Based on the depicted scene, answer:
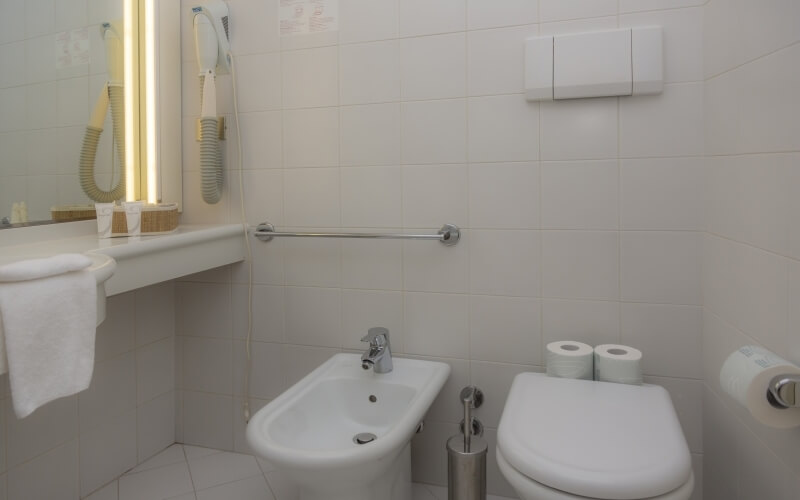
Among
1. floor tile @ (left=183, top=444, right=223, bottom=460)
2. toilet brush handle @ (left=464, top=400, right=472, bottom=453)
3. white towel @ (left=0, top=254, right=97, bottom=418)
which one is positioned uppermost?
white towel @ (left=0, top=254, right=97, bottom=418)

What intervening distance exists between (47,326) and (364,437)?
880mm

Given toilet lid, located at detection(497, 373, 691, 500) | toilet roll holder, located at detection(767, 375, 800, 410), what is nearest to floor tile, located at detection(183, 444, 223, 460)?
toilet lid, located at detection(497, 373, 691, 500)

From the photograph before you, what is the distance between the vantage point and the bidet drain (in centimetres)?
153

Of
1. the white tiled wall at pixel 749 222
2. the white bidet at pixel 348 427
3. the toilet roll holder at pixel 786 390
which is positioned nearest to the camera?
the toilet roll holder at pixel 786 390

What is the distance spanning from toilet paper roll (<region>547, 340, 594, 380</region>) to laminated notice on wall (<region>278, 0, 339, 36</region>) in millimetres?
1229

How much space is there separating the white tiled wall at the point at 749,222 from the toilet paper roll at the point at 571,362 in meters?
0.32

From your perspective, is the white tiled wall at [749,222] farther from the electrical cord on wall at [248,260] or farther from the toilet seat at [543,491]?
the electrical cord on wall at [248,260]

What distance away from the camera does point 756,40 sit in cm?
113

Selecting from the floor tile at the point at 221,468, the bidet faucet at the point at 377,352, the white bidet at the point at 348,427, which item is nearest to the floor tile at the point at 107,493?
the floor tile at the point at 221,468

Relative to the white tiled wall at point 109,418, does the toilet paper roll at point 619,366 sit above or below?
above

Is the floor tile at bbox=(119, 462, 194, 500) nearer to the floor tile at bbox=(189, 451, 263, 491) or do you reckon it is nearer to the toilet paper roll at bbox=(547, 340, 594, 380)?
the floor tile at bbox=(189, 451, 263, 491)

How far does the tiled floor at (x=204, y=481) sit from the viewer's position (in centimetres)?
169

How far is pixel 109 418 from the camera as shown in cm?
177

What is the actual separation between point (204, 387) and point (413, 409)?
101 centimetres
